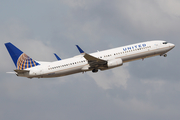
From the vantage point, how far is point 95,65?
57.8m

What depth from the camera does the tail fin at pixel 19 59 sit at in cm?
5869

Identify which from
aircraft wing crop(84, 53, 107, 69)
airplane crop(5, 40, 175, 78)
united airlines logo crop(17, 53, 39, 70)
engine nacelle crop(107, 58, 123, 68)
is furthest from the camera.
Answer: united airlines logo crop(17, 53, 39, 70)

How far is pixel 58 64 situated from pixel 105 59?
10.6 meters

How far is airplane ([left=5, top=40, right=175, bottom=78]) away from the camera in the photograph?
186 feet

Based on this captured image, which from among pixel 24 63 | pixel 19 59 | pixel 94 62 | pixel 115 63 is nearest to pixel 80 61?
pixel 94 62

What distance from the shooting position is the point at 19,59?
5894 centimetres

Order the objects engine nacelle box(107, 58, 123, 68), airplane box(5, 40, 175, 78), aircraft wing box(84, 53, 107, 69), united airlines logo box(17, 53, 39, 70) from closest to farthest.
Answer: aircraft wing box(84, 53, 107, 69) → engine nacelle box(107, 58, 123, 68) → airplane box(5, 40, 175, 78) → united airlines logo box(17, 53, 39, 70)

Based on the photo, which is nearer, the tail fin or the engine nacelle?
the engine nacelle

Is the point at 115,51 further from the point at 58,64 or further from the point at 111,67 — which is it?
the point at 58,64

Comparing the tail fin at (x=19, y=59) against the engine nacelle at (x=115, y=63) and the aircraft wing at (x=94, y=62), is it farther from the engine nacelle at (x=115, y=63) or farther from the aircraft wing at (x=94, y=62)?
the engine nacelle at (x=115, y=63)

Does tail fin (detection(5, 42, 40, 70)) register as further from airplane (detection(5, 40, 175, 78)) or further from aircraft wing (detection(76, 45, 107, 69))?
aircraft wing (detection(76, 45, 107, 69))

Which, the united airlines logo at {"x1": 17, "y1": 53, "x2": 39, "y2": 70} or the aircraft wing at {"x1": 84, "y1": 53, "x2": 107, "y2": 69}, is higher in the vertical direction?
the united airlines logo at {"x1": 17, "y1": 53, "x2": 39, "y2": 70}

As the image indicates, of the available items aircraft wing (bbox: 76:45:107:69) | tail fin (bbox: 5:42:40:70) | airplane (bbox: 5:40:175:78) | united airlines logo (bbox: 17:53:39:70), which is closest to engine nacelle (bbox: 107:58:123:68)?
airplane (bbox: 5:40:175:78)

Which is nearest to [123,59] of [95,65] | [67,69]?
[95,65]
